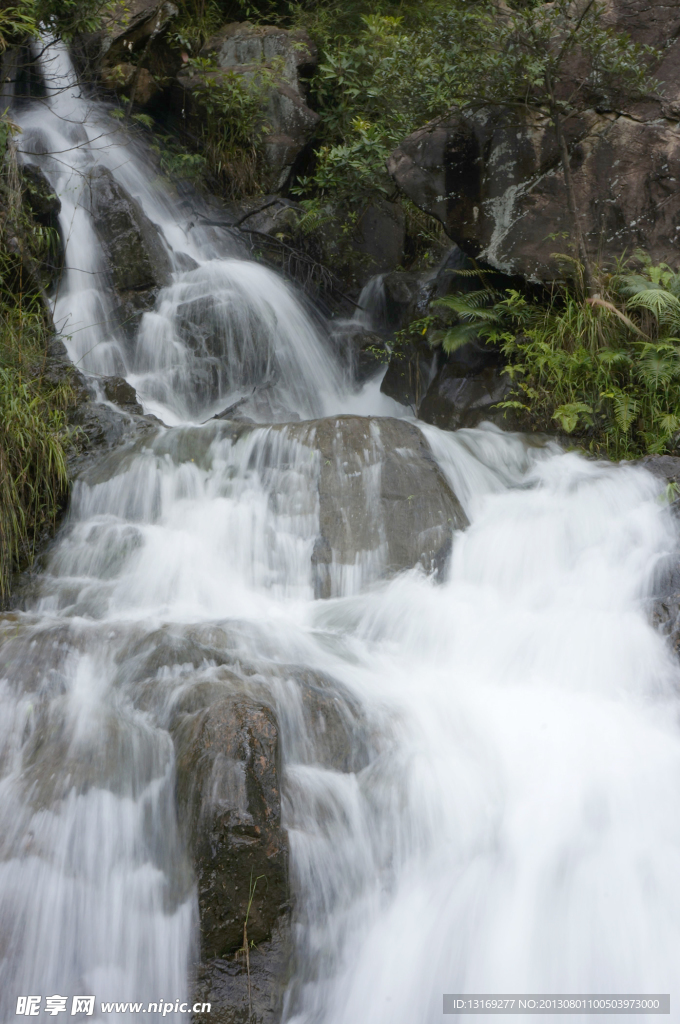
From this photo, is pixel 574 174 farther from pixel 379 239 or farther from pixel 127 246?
pixel 127 246

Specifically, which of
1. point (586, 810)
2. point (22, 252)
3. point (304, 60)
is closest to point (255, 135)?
point (304, 60)

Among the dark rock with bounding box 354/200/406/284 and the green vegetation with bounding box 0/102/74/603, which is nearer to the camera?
the green vegetation with bounding box 0/102/74/603

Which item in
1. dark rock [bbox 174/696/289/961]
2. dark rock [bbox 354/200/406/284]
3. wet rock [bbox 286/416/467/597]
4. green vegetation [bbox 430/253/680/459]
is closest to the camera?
dark rock [bbox 174/696/289/961]

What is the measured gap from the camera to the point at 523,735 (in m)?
3.72

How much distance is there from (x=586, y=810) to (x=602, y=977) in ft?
2.33

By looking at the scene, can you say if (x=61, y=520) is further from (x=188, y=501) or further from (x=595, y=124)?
(x=595, y=124)

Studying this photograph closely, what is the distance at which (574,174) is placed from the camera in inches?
252

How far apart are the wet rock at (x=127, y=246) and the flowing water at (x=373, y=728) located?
114 inches

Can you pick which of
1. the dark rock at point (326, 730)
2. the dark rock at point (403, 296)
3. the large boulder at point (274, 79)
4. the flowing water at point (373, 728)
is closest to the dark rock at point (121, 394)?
the flowing water at point (373, 728)

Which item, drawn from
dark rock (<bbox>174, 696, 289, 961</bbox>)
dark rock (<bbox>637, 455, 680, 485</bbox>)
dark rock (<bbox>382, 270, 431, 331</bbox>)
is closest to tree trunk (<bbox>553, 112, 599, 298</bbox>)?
dark rock (<bbox>637, 455, 680, 485</bbox>)

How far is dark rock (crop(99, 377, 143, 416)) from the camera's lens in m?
6.49

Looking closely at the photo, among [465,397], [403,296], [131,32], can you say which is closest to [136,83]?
[131,32]

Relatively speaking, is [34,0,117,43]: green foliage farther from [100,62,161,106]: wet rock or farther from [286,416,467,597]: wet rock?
[286,416,467,597]: wet rock

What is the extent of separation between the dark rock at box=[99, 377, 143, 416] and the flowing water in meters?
0.92
